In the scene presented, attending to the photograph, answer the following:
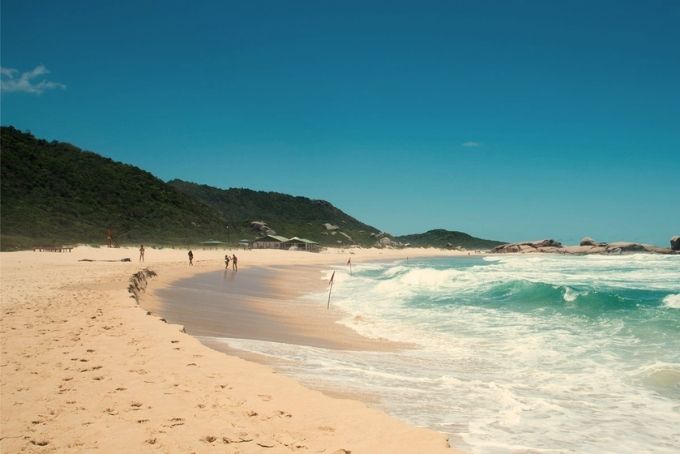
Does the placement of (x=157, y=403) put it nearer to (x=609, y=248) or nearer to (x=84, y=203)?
(x=84, y=203)

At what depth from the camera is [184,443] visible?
486cm

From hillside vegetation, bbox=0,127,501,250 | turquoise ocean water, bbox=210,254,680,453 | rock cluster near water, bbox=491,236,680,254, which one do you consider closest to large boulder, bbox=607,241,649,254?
rock cluster near water, bbox=491,236,680,254

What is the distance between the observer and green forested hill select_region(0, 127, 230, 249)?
5272 centimetres

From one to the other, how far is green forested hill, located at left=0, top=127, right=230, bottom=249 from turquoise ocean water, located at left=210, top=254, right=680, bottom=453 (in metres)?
38.7

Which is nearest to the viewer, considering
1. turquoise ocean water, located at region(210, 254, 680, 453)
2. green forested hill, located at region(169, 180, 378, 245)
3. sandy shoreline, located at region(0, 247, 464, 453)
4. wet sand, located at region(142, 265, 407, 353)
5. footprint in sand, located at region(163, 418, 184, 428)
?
sandy shoreline, located at region(0, 247, 464, 453)

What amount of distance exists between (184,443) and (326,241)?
116853 millimetres

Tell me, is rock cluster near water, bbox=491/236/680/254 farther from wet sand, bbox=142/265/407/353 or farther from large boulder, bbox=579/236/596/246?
wet sand, bbox=142/265/407/353

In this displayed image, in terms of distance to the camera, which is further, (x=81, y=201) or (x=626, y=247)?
(x=626, y=247)

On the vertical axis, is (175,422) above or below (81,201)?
below

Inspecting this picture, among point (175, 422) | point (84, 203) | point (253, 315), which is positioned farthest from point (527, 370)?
point (84, 203)

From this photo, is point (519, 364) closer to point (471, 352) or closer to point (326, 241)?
point (471, 352)

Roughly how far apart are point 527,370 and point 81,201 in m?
69.5

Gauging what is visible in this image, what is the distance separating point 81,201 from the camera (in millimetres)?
66250

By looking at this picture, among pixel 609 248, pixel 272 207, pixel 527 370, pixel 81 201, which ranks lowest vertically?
pixel 527 370
